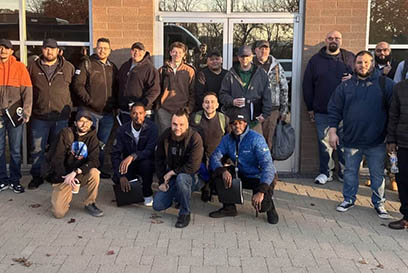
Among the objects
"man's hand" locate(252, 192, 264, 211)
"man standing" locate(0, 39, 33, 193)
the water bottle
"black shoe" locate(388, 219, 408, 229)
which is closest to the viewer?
"man's hand" locate(252, 192, 264, 211)

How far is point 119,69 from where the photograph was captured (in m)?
7.08

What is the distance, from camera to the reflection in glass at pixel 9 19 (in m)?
7.42

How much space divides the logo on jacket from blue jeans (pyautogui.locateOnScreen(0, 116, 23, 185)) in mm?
1232

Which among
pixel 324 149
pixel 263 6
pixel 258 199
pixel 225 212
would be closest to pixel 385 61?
pixel 324 149

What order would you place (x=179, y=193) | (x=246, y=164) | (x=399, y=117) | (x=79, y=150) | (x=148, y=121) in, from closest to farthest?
(x=399, y=117) → (x=179, y=193) → (x=246, y=164) → (x=79, y=150) → (x=148, y=121)

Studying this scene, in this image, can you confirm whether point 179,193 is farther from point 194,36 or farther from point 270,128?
point 194,36

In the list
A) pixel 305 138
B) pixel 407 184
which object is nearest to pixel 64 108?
pixel 305 138

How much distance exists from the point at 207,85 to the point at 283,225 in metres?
2.42

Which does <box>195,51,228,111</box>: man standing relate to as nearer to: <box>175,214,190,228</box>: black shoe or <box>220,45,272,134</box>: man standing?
<box>220,45,272,134</box>: man standing

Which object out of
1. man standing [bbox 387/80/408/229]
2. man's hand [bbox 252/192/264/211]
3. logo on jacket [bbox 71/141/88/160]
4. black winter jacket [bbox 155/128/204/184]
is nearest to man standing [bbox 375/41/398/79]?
man standing [bbox 387/80/408/229]

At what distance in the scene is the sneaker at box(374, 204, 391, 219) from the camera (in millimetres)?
5609

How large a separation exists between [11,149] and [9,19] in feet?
7.45

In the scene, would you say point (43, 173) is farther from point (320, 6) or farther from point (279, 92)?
point (320, 6)

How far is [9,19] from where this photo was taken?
7.45 metres
